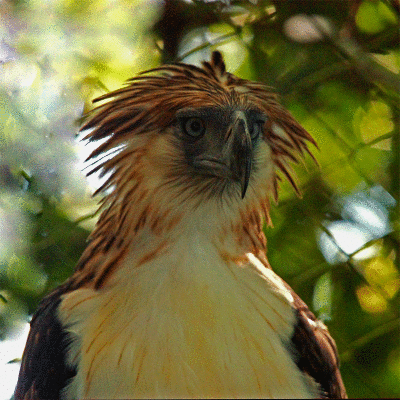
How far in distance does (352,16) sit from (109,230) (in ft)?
A: 2.04

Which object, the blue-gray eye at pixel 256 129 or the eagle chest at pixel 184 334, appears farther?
the blue-gray eye at pixel 256 129

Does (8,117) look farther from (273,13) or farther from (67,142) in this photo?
(273,13)

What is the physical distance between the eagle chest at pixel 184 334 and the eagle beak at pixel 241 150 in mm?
173

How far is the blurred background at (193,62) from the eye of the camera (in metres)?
1.09

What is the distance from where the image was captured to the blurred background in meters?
1.09

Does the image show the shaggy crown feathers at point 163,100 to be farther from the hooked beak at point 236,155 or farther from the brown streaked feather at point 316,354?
the brown streaked feather at point 316,354

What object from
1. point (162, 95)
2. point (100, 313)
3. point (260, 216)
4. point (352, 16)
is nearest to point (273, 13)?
point (352, 16)

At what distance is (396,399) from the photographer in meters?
1.29

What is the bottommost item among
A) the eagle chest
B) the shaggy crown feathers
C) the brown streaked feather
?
the brown streaked feather

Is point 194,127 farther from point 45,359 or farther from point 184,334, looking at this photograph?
point 45,359

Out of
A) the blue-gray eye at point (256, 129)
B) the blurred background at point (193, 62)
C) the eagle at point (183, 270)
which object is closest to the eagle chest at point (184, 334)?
the eagle at point (183, 270)

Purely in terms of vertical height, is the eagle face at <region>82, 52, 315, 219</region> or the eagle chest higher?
the eagle face at <region>82, 52, 315, 219</region>

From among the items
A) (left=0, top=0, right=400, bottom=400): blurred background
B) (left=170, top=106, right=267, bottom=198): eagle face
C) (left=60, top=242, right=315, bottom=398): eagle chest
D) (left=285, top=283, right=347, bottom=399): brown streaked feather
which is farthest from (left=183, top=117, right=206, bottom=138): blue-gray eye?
(left=285, top=283, right=347, bottom=399): brown streaked feather

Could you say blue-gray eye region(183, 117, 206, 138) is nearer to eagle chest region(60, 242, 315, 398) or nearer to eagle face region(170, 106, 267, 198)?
eagle face region(170, 106, 267, 198)
